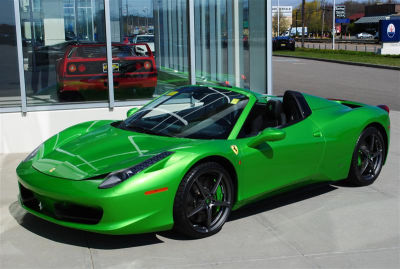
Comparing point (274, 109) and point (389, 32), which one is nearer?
point (274, 109)

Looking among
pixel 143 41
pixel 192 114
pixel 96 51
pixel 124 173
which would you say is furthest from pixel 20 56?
pixel 124 173

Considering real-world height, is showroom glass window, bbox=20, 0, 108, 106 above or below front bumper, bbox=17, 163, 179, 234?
above

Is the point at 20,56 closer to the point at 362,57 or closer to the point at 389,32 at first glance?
the point at 362,57

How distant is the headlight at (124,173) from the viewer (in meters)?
4.33

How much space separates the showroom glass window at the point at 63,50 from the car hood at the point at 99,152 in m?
3.40

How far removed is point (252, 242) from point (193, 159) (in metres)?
0.87

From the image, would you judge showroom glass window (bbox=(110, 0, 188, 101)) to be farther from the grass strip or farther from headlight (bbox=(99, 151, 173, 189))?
the grass strip

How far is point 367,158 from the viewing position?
21.0ft

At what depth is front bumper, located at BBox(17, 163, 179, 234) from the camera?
14.0 feet

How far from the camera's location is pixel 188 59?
376 inches

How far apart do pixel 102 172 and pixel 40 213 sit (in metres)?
0.68

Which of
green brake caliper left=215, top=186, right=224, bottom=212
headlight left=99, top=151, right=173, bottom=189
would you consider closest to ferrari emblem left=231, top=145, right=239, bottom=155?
green brake caliper left=215, top=186, right=224, bottom=212

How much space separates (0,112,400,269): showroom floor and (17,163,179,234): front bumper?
0.25m

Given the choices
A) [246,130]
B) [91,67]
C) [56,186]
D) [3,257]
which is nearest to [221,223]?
[246,130]
